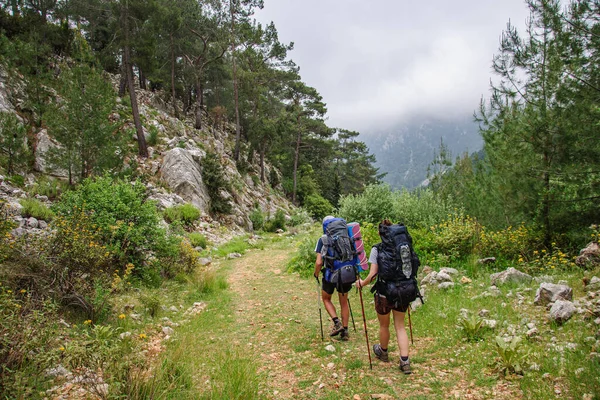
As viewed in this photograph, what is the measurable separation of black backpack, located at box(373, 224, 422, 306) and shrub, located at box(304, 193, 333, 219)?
29.1 m

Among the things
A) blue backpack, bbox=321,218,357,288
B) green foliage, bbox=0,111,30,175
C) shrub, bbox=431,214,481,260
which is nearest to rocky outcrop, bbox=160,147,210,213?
green foliage, bbox=0,111,30,175

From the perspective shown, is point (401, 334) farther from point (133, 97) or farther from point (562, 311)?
point (133, 97)

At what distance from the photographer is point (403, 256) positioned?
165 inches

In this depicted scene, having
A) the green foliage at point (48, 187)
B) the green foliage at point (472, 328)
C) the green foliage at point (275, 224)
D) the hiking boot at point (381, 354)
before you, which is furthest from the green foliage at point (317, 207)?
the hiking boot at point (381, 354)

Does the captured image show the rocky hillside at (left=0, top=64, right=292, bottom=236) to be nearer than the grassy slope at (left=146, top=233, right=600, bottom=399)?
→ No

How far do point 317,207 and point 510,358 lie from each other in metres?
31.1

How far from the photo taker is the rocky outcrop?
17.4 m

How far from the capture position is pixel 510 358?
3.70m

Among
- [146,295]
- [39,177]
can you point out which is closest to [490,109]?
[146,295]

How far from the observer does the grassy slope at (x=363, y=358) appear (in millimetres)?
3438

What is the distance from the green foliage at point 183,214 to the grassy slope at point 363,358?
7.73m

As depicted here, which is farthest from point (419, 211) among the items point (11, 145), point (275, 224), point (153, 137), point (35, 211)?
point (153, 137)

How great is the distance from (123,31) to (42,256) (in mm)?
18102

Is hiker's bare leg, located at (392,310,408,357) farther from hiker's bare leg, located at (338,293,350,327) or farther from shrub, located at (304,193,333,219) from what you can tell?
shrub, located at (304,193,333,219)
